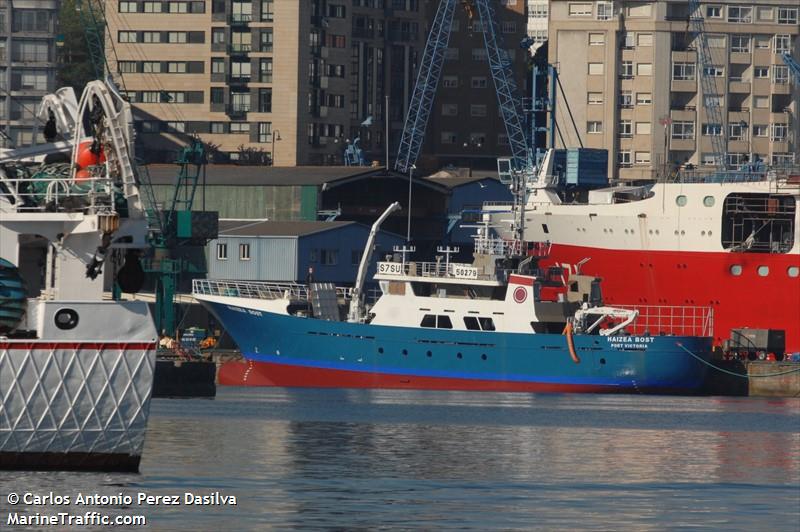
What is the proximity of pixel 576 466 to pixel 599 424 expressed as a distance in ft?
46.0

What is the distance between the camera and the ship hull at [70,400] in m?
33.7

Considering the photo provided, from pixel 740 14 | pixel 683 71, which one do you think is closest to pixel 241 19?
pixel 683 71

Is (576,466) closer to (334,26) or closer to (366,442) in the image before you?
(366,442)

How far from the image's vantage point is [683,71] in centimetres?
13925

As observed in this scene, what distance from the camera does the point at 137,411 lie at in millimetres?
34500

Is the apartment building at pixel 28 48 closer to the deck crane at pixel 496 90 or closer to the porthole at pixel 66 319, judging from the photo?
the deck crane at pixel 496 90

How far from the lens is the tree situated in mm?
141750

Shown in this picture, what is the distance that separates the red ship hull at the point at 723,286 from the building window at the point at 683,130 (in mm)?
56680

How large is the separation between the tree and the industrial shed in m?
47.3

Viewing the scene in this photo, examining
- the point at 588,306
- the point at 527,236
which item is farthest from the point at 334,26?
the point at 588,306

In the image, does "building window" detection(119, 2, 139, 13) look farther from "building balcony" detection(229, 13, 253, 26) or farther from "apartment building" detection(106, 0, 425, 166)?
"building balcony" detection(229, 13, 253, 26)

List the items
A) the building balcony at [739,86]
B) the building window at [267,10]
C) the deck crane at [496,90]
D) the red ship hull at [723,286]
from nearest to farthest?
the red ship hull at [723,286] → the deck crane at [496,90] → the building window at [267,10] → the building balcony at [739,86]

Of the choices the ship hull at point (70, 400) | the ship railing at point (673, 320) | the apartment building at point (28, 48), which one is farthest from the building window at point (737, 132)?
the ship hull at point (70, 400)

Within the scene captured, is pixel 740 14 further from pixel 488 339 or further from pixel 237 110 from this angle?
pixel 488 339
